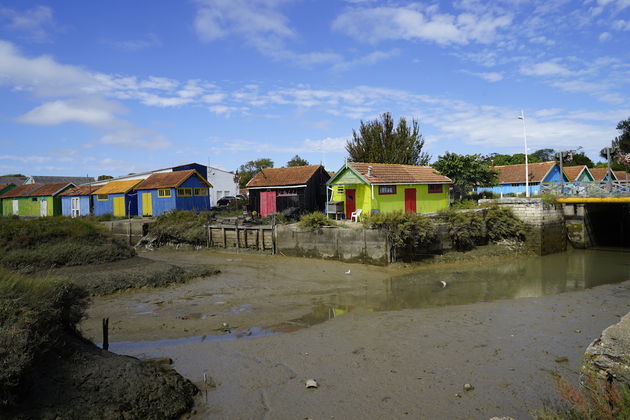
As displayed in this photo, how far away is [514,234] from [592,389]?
2220 centimetres

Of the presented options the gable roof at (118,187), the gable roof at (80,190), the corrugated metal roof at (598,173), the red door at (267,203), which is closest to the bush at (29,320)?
the red door at (267,203)

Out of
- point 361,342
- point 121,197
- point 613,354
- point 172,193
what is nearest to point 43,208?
point 121,197

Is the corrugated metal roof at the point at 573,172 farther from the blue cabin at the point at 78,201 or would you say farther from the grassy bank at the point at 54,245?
the blue cabin at the point at 78,201

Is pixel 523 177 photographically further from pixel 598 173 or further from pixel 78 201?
pixel 78 201

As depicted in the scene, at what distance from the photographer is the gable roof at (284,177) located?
30.6m

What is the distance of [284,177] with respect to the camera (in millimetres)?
31656

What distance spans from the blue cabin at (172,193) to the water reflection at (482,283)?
2219cm

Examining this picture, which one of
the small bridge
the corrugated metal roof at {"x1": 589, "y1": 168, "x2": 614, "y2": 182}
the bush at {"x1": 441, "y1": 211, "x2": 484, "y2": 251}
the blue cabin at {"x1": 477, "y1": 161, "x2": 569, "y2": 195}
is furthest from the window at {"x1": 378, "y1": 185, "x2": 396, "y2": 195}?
the corrugated metal roof at {"x1": 589, "y1": 168, "x2": 614, "y2": 182}

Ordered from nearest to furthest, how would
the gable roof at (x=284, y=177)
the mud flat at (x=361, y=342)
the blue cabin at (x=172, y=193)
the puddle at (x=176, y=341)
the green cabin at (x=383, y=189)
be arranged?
1. the mud flat at (x=361, y=342)
2. the puddle at (x=176, y=341)
3. the green cabin at (x=383, y=189)
4. the gable roof at (x=284, y=177)
5. the blue cabin at (x=172, y=193)

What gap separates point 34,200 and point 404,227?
145 ft

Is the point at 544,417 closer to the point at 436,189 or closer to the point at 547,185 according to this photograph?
the point at 436,189

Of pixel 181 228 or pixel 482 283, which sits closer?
pixel 482 283

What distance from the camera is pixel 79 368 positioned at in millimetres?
6336

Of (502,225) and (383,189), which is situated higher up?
(383,189)
